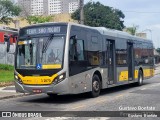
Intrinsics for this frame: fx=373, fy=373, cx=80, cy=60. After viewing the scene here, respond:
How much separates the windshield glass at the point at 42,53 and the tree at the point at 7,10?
1715 inches

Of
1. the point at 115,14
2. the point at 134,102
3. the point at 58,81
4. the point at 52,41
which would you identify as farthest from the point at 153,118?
the point at 115,14

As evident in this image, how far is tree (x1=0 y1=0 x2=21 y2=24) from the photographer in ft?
187

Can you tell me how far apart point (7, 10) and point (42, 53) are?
45455mm

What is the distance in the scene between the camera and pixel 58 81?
1388 cm

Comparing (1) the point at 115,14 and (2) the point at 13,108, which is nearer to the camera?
(2) the point at 13,108

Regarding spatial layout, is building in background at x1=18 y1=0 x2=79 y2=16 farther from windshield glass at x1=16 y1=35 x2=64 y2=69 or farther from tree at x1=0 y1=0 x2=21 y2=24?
windshield glass at x1=16 y1=35 x2=64 y2=69

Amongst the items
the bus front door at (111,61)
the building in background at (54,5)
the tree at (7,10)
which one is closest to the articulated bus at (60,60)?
the bus front door at (111,61)

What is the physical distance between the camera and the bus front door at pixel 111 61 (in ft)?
59.5

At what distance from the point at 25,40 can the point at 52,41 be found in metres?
1.23

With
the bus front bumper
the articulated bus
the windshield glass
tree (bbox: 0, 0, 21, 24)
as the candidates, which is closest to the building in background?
tree (bbox: 0, 0, 21, 24)

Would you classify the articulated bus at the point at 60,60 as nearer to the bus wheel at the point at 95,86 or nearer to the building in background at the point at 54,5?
the bus wheel at the point at 95,86

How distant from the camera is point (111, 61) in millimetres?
18484

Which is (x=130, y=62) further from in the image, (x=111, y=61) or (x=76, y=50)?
(x=76, y=50)

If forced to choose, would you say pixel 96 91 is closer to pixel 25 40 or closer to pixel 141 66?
pixel 25 40
